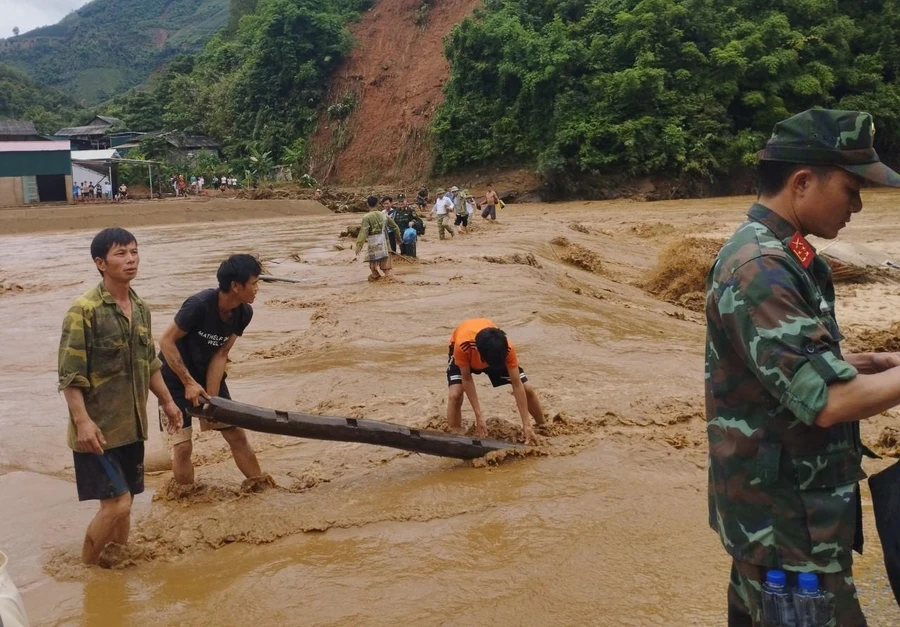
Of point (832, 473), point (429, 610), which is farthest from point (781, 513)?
point (429, 610)

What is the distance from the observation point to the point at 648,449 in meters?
5.32

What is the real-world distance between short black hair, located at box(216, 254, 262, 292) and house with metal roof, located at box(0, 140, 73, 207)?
3378 cm

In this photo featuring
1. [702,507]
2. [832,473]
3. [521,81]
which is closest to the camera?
[832,473]

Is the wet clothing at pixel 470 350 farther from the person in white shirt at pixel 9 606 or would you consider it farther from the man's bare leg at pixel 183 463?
the person in white shirt at pixel 9 606

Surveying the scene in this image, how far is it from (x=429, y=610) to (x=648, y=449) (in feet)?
7.66

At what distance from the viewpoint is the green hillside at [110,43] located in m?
101

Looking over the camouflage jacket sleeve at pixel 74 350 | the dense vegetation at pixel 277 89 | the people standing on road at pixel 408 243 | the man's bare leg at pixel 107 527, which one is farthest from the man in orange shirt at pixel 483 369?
the dense vegetation at pixel 277 89

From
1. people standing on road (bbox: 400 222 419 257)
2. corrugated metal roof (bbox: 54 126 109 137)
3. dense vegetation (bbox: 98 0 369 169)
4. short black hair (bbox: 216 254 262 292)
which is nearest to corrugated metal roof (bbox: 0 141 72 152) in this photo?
dense vegetation (bbox: 98 0 369 169)

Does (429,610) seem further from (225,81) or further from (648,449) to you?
(225,81)

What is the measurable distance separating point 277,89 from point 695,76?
951 inches

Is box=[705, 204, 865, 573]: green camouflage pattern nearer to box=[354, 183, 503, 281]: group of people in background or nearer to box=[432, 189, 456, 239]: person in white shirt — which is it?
box=[354, 183, 503, 281]: group of people in background

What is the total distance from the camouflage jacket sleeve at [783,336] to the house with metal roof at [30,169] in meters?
37.0

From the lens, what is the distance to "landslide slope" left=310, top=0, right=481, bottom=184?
42438 mm

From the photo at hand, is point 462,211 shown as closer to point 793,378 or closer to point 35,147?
point 793,378
